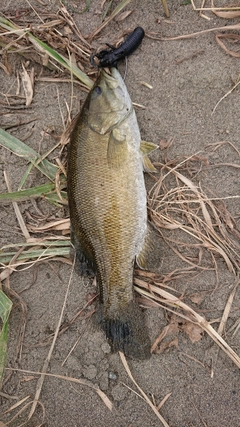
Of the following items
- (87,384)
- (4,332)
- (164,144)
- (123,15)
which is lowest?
(87,384)

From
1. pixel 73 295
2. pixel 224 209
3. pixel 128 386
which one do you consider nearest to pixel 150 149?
pixel 224 209

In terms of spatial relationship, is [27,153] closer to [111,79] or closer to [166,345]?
[111,79]

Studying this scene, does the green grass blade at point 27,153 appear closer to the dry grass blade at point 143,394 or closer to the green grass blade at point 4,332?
the green grass blade at point 4,332

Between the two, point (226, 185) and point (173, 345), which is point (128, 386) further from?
point (226, 185)

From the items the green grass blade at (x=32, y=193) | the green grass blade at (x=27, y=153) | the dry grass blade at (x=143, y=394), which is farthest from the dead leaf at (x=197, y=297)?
the green grass blade at (x=27, y=153)

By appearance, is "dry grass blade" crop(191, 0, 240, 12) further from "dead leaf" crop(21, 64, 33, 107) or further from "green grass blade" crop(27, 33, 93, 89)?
"dead leaf" crop(21, 64, 33, 107)

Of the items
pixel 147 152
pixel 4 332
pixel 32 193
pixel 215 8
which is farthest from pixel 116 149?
pixel 4 332
